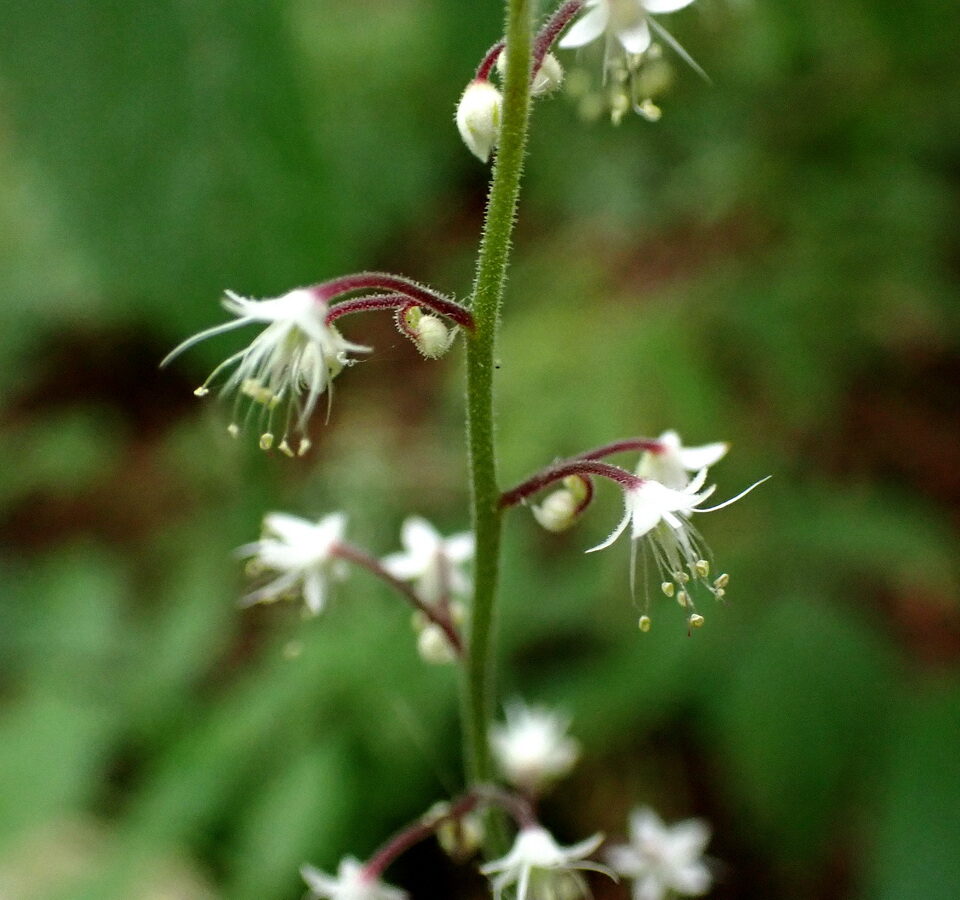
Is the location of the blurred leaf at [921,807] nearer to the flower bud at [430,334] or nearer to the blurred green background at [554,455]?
the blurred green background at [554,455]

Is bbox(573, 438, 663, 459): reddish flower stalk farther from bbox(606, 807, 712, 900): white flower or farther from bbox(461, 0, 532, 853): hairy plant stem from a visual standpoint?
bbox(606, 807, 712, 900): white flower

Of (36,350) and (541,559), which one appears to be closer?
(541,559)

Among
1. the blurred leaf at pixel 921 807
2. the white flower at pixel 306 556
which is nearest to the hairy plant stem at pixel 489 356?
the white flower at pixel 306 556

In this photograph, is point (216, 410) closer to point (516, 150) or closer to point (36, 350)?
point (36, 350)

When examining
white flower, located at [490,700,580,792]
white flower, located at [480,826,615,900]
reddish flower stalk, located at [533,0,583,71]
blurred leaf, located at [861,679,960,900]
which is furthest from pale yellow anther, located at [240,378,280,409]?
blurred leaf, located at [861,679,960,900]

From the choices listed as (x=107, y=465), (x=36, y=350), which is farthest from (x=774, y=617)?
(x=36, y=350)

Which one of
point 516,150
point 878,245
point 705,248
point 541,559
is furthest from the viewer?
point 705,248
